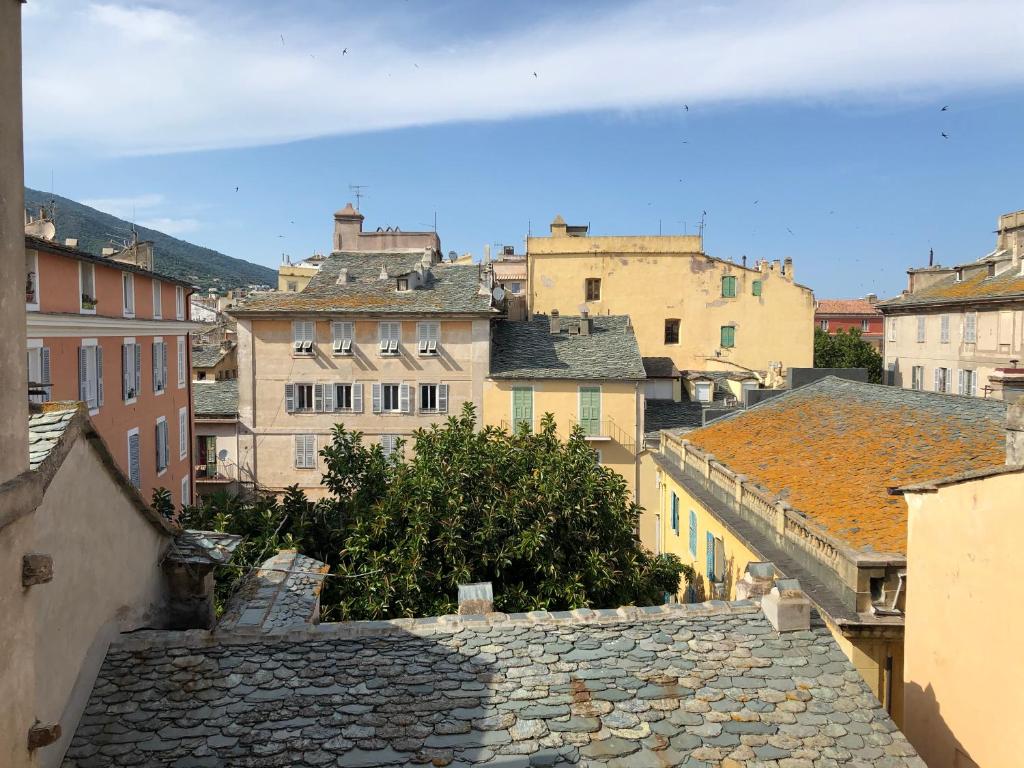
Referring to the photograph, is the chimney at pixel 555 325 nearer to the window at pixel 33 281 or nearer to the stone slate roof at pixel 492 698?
the window at pixel 33 281

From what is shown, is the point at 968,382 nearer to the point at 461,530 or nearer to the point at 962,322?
the point at 962,322

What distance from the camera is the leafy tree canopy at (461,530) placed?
547 inches

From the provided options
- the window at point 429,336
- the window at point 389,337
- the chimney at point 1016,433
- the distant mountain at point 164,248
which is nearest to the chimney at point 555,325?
the window at point 429,336

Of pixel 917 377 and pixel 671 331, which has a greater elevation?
pixel 671 331

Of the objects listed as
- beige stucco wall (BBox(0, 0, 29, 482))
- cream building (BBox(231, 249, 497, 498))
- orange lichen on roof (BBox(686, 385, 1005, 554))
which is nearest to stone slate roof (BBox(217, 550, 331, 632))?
beige stucco wall (BBox(0, 0, 29, 482))

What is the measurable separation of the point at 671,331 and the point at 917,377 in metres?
13.6

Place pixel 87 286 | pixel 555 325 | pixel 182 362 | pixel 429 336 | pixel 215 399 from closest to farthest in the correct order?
pixel 87 286
pixel 182 362
pixel 429 336
pixel 555 325
pixel 215 399

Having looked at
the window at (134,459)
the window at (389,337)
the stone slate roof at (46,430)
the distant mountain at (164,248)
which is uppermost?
the distant mountain at (164,248)

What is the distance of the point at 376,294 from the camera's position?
35250mm

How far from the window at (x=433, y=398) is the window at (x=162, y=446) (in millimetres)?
10566

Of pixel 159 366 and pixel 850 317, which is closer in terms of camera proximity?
pixel 159 366

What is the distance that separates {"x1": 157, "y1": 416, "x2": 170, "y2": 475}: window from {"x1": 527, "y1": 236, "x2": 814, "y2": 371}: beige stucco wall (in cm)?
2366

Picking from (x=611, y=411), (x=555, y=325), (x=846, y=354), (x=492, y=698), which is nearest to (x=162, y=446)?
(x=555, y=325)

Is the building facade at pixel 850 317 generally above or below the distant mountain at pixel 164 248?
below
